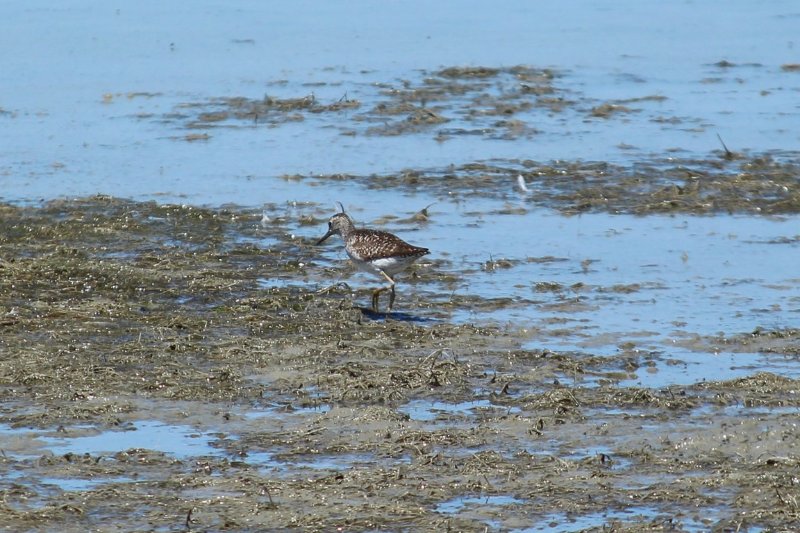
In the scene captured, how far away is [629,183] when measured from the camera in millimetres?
16172

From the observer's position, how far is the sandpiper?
39.8 feet

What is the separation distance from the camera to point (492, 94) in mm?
20734

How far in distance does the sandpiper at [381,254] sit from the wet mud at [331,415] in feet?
0.88

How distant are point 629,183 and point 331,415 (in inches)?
294

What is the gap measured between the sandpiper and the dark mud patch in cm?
326

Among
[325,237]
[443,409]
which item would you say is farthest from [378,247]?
[443,409]

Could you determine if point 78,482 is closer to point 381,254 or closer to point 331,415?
point 331,415

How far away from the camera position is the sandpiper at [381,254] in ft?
39.8

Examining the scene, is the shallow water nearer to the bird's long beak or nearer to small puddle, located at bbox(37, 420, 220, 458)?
small puddle, located at bbox(37, 420, 220, 458)

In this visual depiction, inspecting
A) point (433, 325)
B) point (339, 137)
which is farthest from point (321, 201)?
point (433, 325)

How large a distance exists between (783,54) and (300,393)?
1569 cm

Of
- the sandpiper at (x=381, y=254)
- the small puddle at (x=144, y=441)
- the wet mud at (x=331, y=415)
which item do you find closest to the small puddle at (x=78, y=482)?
the wet mud at (x=331, y=415)

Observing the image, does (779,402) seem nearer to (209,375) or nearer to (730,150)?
(209,375)

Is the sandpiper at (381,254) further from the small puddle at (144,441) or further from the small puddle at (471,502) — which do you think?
the small puddle at (471,502)
